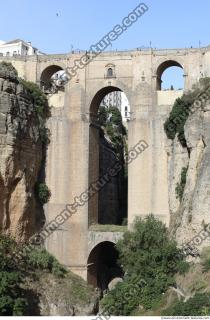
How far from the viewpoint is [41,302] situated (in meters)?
35.5

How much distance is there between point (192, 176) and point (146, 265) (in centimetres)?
628

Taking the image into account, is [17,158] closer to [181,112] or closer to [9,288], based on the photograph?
[9,288]

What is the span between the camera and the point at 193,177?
38094 millimetres

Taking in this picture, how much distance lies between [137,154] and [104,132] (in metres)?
12.7

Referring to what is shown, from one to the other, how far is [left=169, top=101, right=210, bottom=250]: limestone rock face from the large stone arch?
4.84m

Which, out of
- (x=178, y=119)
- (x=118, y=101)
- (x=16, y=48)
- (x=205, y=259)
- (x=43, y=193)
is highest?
(x=16, y=48)

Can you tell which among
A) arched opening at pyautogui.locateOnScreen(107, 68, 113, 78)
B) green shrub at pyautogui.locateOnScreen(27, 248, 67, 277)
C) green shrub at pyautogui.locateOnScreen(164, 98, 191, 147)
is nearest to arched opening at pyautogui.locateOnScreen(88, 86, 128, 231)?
arched opening at pyautogui.locateOnScreen(107, 68, 113, 78)

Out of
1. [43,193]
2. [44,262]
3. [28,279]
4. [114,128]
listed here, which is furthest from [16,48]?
[28,279]

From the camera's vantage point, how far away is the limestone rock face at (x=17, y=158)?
1478 inches

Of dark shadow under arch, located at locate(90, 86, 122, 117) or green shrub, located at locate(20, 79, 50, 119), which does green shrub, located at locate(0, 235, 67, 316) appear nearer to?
green shrub, located at locate(20, 79, 50, 119)

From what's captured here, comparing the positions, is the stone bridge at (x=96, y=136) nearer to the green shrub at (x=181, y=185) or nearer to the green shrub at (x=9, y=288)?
the green shrub at (x=181, y=185)

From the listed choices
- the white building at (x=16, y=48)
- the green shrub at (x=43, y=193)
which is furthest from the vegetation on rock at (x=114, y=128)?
the white building at (x=16, y=48)

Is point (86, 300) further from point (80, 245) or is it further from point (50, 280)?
point (80, 245)

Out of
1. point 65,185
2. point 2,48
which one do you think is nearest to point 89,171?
point 65,185
